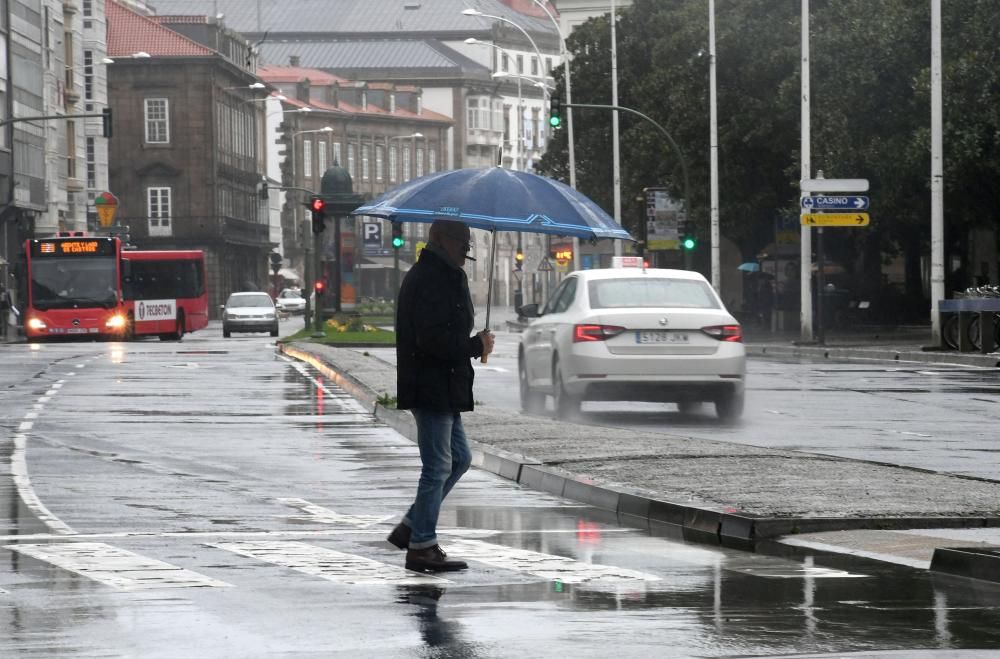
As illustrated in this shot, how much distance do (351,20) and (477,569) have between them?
539ft

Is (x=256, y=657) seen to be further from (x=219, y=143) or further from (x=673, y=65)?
(x=219, y=143)

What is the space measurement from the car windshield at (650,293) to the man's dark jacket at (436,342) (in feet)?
39.2

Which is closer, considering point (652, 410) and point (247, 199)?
point (652, 410)

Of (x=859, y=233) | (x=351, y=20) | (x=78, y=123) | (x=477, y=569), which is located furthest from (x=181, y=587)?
(x=351, y=20)

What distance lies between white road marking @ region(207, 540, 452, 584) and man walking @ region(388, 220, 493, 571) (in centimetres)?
21

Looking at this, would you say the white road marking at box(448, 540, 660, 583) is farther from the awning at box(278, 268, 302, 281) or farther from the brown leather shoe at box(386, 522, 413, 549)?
the awning at box(278, 268, 302, 281)

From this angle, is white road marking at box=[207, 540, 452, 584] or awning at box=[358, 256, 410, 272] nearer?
white road marking at box=[207, 540, 452, 584]

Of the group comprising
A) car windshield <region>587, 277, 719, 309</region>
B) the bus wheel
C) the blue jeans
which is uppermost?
car windshield <region>587, 277, 719, 309</region>

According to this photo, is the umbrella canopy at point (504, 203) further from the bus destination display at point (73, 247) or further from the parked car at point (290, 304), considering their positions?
the parked car at point (290, 304)

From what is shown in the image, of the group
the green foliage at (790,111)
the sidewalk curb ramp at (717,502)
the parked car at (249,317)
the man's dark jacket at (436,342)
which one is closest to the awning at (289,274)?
the green foliage at (790,111)

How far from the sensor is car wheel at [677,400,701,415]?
25295mm

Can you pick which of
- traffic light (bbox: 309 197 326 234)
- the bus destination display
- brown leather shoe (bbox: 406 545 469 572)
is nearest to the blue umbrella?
brown leather shoe (bbox: 406 545 469 572)

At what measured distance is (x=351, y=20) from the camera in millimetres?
173000

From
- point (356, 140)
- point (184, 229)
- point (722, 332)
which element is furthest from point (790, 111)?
point (356, 140)
